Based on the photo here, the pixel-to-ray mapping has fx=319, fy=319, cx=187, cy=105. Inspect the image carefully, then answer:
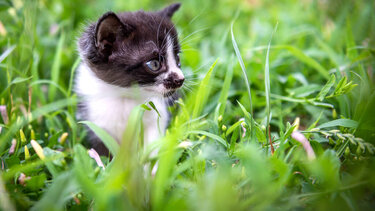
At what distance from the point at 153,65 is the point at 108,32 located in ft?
1.17

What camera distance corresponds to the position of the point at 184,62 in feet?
10.5

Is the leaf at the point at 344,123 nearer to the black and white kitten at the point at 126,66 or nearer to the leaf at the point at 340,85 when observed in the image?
the leaf at the point at 340,85

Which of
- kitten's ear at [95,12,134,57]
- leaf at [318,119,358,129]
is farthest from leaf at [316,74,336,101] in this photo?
kitten's ear at [95,12,134,57]

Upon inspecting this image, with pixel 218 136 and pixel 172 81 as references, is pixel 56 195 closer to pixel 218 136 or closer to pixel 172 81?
pixel 218 136

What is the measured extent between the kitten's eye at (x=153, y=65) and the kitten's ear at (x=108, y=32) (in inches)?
9.4

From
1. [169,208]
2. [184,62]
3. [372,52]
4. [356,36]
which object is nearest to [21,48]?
[184,62]

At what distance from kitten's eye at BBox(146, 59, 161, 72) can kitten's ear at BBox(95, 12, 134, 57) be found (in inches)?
9.4

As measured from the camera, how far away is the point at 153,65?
2.12 metres

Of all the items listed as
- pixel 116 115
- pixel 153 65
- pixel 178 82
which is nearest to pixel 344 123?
pixel 178 82

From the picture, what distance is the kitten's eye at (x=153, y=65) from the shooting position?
82.5 inches

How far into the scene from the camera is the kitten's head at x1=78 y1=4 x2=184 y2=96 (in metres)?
2.09

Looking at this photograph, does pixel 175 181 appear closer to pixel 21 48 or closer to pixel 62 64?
pixel 21 48

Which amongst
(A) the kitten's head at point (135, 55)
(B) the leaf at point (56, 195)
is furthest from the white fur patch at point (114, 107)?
(B) the leaf at point (56, 195)

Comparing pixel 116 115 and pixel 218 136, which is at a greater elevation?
pixel 116 115
